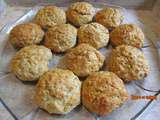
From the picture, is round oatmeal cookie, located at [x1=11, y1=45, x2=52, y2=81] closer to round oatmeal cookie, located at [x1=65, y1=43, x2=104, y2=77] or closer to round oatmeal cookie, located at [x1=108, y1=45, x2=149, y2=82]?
round oatmeal cookie, located at [x1=65, y1=43, x2=104, y2=77]

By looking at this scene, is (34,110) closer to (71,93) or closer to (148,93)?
(71,93)

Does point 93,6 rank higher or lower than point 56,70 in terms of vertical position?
higher

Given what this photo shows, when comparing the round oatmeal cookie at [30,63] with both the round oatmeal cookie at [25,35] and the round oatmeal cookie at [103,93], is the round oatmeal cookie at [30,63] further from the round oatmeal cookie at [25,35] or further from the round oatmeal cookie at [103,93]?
the round oatmeal cookie at [103,93]

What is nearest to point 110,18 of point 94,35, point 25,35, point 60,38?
point 94,35

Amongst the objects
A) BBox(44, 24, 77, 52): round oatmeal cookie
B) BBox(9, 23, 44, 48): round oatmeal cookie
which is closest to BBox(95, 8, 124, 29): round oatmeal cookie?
BBox(44, 24, 77, 52): round oatmeal cookie

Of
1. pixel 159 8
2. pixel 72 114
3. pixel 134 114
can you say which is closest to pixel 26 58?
pixel 72 114

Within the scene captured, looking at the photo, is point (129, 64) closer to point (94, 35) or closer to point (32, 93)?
point (94, 35)
